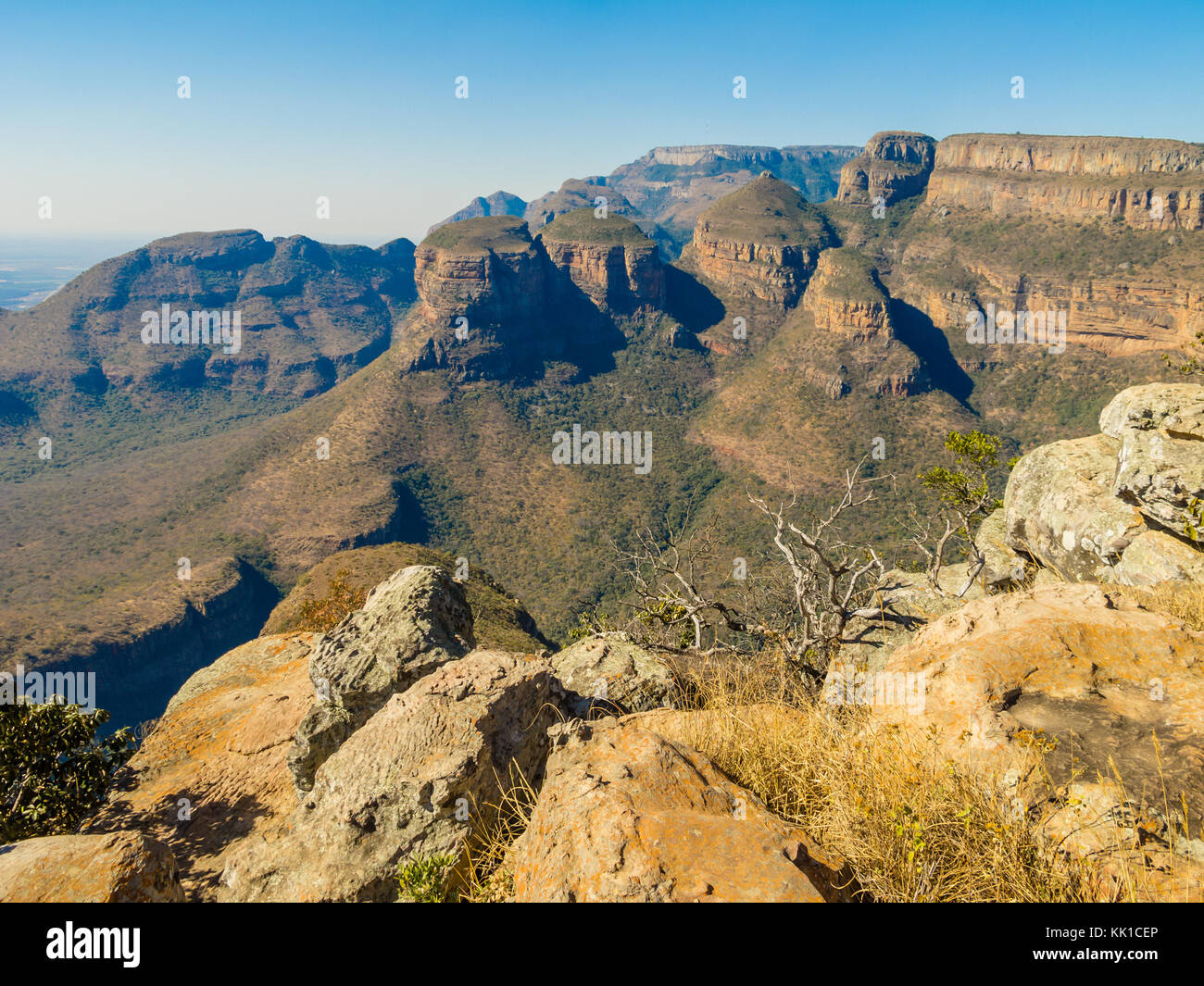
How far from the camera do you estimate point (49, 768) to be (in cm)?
1014

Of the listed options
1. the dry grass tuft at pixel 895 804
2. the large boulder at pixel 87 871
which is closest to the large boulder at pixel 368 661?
the large boulder at pixel 87 871

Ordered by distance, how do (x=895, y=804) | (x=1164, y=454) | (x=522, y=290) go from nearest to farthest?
(x=895, y=804) → (x=1164, y=454) → (x=522, y=290)

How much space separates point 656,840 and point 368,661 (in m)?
5.09

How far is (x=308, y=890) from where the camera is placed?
484cm

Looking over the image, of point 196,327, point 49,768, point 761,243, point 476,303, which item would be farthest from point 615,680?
point 196,327

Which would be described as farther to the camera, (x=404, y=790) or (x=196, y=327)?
(x=196, y=327)

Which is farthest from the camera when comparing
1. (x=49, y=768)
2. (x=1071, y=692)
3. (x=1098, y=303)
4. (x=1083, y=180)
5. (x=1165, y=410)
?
(x=1083, y=180)

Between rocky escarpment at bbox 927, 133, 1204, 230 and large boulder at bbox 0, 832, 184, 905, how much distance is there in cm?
13074

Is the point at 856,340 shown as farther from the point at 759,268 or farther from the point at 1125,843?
the point at 1125,843

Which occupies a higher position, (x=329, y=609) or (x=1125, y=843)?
(x=1125, y=843)

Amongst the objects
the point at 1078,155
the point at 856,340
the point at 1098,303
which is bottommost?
the point at 856,340

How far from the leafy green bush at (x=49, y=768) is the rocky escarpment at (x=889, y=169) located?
17585 cm
